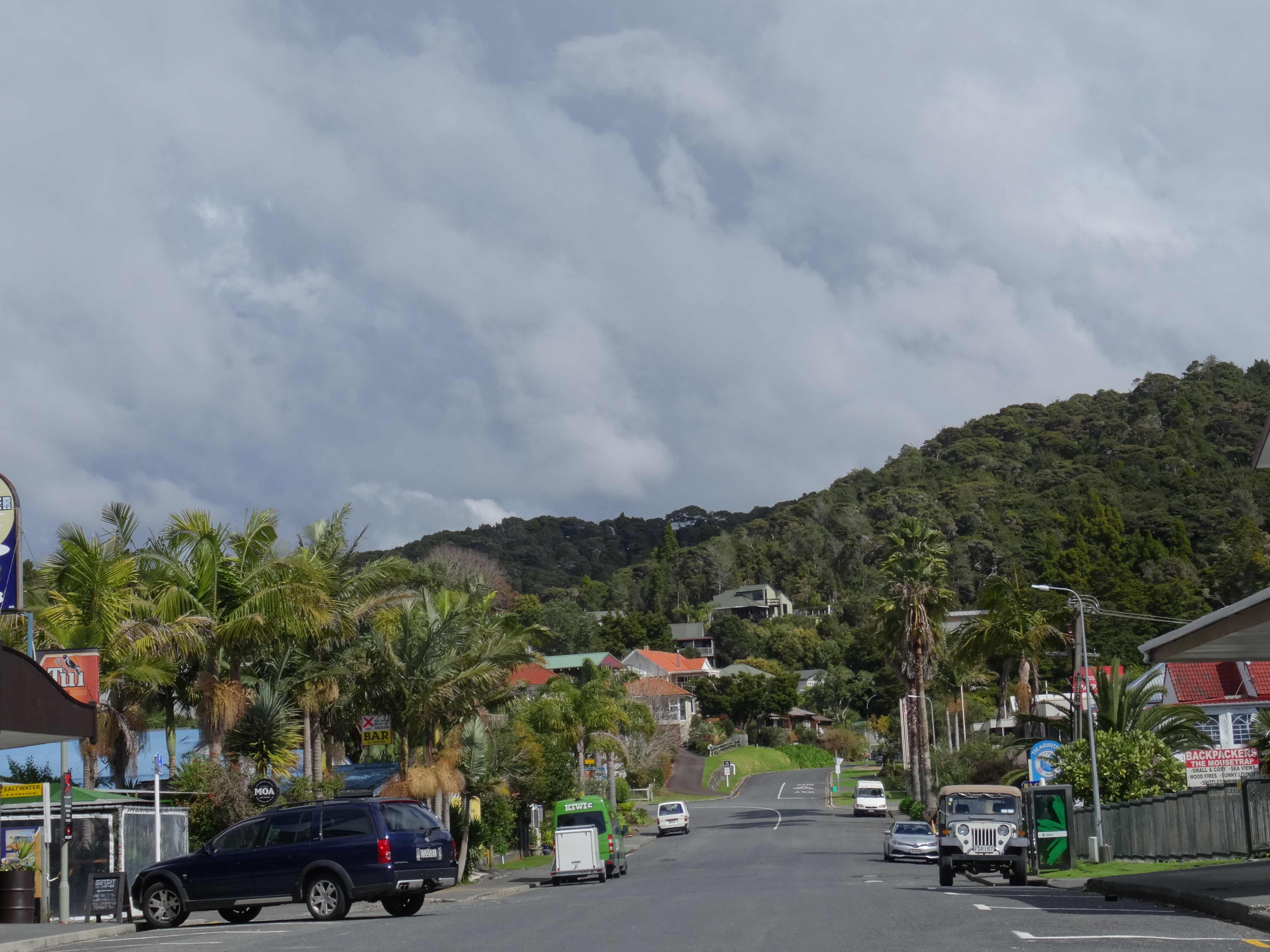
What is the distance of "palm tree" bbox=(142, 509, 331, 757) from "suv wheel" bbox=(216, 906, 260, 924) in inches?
298

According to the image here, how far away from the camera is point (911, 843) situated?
3741 centimetres

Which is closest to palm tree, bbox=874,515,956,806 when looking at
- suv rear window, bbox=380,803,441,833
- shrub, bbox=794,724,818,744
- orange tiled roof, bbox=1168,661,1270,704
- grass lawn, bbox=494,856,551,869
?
orange tiled roof, bbox=1168,661,1270,704

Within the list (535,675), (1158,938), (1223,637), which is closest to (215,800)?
(1223,637)

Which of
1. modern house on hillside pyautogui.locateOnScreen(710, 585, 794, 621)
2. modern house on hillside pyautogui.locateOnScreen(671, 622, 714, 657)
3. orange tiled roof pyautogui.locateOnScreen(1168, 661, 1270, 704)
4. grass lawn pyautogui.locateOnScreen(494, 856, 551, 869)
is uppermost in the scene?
modern house on hillside pyautogui.locateOnScreen(710, 585, 794, 621)

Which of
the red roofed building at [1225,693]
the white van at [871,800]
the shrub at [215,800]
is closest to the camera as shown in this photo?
the shrub at [215,800]

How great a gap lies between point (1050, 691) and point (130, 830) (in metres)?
59.0

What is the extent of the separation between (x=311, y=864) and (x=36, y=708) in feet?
15.1

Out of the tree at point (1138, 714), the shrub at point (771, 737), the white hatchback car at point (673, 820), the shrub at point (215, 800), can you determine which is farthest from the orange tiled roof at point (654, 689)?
the shrub at point (215, 800)

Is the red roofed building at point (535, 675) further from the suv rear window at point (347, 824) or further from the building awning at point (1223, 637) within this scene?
the building awning at point (1223, 637)

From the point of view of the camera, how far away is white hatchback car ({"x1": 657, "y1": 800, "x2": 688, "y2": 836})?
190 ft

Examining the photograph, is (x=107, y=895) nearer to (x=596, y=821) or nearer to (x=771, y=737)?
(x=596, y=821)

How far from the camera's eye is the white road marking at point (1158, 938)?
12.4 m

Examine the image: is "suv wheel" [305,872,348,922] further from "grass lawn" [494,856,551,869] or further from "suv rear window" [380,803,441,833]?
"grass lawn" [494,856,551,869]

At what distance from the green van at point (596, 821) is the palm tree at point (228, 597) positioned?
28.6 ft
